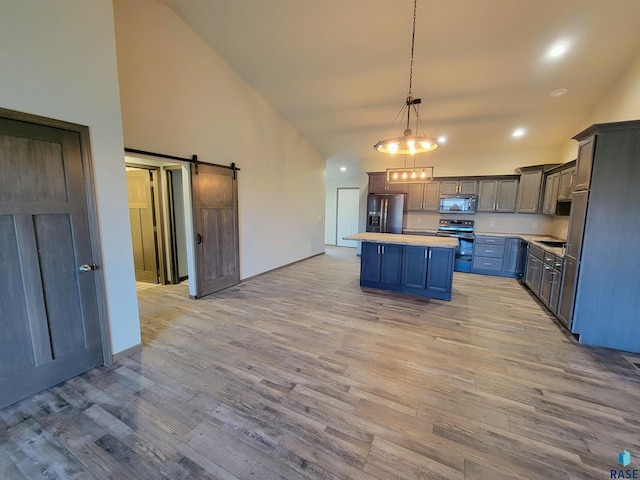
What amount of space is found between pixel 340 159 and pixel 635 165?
247 inches

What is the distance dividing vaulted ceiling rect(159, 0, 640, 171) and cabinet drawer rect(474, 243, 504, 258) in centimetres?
238

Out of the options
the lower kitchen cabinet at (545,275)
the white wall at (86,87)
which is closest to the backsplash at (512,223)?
the lower kitchen cabinet at (545,275)

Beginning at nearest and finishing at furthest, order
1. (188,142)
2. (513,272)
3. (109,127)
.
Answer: (109,127)
(188,142)
(513,272)

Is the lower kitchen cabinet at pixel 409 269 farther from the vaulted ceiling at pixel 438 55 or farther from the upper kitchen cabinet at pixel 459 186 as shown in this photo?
the upper kitchen cabinet at pixel 459 186

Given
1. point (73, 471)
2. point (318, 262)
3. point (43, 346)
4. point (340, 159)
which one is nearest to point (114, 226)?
point (43, 346)

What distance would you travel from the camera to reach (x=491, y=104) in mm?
4520

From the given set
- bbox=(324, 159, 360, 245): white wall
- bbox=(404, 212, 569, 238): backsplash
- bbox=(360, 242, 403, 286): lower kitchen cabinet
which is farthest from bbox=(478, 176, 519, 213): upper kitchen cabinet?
bbox=(324, 159, 360, 245): white wall

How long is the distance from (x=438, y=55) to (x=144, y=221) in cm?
541

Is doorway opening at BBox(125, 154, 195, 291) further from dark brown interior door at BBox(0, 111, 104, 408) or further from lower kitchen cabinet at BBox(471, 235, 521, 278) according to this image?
lower kitchen cabinet at BBox(471, 235, 521, 278)

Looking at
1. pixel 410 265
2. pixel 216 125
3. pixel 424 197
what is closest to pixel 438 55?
pixel 410 265

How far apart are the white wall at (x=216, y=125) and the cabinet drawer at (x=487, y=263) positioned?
422 cm

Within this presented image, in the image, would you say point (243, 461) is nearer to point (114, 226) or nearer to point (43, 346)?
point (43, 346)

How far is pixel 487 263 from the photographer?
5855 mm

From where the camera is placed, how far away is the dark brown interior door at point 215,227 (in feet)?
13.3
